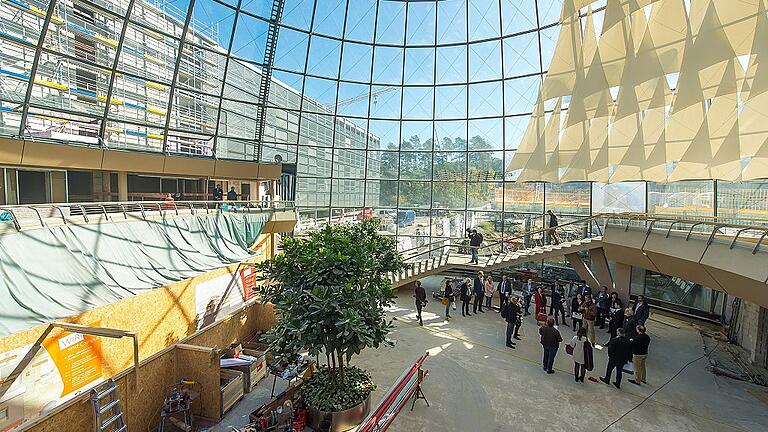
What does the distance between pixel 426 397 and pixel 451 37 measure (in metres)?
19.2

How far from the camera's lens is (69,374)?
28.4ft

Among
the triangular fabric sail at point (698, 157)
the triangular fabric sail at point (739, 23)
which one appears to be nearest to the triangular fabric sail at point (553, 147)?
the triangular fabric sail at point (698, 157)

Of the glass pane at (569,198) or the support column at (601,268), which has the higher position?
the glass pane at (569,198)

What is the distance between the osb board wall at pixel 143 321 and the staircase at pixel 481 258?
8195 millimetres

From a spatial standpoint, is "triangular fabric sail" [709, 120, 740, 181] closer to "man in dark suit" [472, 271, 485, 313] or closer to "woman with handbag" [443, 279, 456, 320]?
"man in dark suit" [472, 271, 485, 313]

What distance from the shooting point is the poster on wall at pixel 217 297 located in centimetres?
1335

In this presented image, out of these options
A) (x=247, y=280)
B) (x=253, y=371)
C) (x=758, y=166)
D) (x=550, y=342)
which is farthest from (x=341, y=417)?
(x=758, y=166)

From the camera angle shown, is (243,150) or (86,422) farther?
(243,150)

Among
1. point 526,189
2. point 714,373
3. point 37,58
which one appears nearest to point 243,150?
point 37,58

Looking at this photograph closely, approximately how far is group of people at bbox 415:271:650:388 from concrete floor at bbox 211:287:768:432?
1.43ft

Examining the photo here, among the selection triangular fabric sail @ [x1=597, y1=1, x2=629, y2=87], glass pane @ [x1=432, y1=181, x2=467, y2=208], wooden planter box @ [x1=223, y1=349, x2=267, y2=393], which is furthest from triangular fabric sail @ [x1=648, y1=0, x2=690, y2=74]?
wooden planter box @ [x1=223, y1=349, x2=267, y2=393]

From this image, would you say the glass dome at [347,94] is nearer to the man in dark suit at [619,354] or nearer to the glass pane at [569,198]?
the glass pane at [569,198]

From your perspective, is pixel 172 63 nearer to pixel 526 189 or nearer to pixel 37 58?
pixel 37 58

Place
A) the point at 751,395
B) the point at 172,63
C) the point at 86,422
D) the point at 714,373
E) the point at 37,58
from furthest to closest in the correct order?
the point at 172,63 → the point at 37,58 → the point at 714,373 → the point at 751,395 → the point at 86,422
